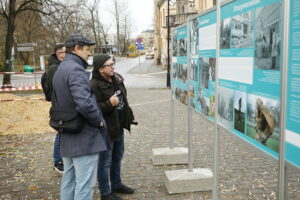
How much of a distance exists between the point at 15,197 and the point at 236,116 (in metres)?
3.17

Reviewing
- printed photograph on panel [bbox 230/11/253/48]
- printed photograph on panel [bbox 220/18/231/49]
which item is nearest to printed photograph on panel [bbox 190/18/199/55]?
printed photograph on panel [bbox 220/18/231/49]

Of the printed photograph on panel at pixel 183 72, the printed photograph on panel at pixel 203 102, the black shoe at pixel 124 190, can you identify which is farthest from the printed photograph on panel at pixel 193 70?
the black shoe at pixel 124 190

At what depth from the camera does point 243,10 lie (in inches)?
93.7

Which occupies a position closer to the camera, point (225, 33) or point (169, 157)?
point (225, 33)

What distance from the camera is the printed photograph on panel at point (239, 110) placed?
246 cm

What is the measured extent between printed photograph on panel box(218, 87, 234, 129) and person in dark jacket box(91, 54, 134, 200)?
1254 mm

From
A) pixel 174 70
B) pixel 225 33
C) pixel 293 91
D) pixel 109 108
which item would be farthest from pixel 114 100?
pixel 293 91

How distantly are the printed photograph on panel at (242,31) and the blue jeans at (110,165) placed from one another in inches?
81.0

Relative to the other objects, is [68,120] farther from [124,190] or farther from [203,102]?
[124,190]

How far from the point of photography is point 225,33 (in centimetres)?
272

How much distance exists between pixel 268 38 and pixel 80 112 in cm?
168

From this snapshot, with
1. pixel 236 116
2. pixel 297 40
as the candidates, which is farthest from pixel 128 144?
pixel 297 40

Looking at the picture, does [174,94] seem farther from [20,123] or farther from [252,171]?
[20,123]

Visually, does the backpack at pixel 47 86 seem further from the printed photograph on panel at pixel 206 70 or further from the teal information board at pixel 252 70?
the teal information board at pixel 252 70
